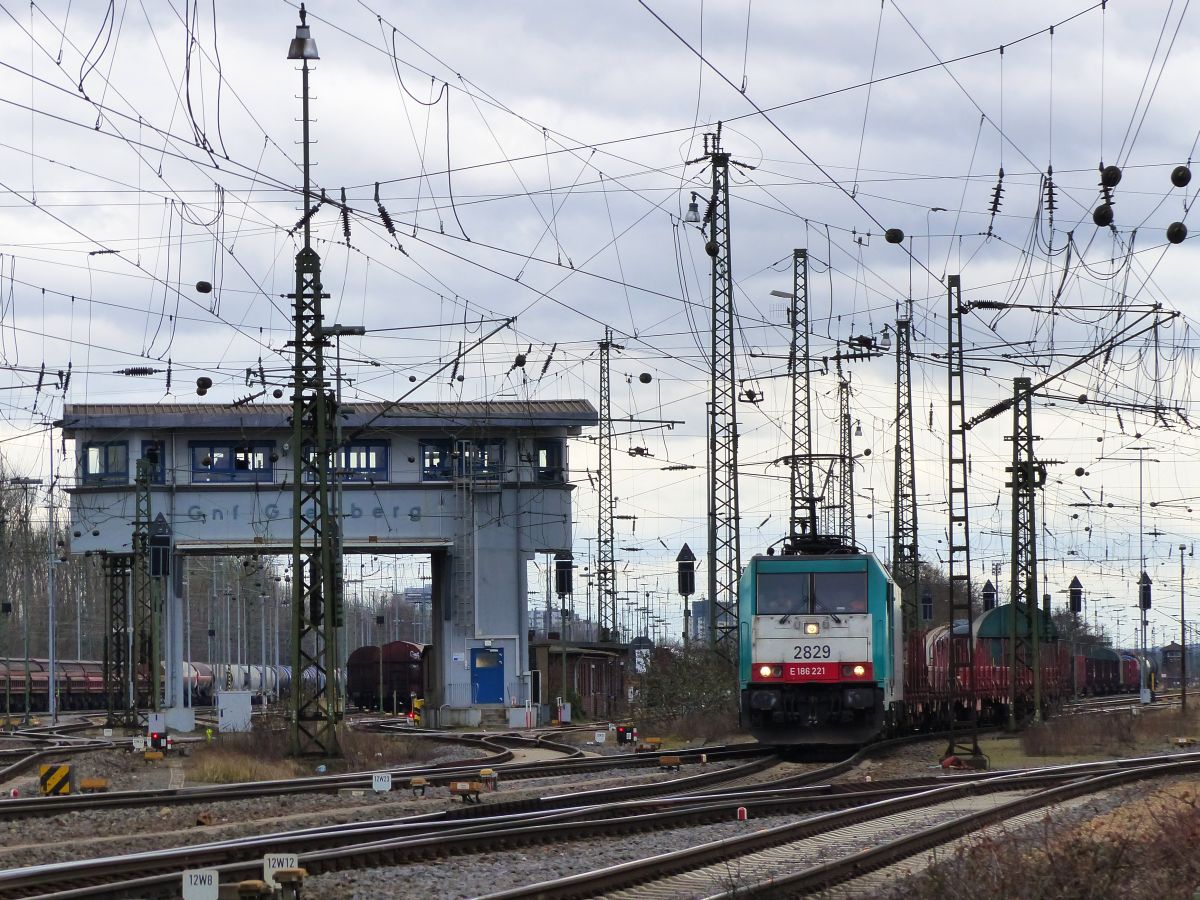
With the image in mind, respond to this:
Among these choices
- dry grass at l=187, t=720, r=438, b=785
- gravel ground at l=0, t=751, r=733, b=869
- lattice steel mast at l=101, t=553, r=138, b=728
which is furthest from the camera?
lattice steel mast at l=101, t=553, r=138, b=728

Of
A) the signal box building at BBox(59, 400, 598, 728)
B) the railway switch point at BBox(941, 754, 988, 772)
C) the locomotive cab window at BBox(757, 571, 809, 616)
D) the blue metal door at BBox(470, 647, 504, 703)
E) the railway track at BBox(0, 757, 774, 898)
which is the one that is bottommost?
the blue metal door at BBox(470, 647, 504, 703)

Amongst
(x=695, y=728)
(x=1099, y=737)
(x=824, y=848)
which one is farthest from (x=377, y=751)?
(x=824, y=848)

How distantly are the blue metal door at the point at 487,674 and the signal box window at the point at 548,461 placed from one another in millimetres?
6002

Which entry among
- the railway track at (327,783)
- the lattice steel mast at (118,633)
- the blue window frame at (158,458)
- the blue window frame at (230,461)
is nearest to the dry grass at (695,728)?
the railway track at (327,783)

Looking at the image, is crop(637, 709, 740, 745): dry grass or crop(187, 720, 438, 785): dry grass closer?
crop(187, 720, 438, 785): dry grass

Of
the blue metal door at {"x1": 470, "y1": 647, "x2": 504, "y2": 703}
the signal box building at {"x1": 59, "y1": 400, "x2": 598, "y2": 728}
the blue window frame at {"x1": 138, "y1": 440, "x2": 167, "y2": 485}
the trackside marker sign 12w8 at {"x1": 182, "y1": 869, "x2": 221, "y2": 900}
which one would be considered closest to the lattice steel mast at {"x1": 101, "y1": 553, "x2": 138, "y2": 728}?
the signal box building at {"x1": 59, "y1": 400, "x2": 598, "y2": 728}

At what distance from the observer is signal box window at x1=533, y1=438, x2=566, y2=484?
2243 inches

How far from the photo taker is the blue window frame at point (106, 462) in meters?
56.8

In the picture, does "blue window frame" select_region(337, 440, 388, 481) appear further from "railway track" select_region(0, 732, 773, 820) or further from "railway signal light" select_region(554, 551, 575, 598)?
"railway track" select_region(0, 732, 773, 820)

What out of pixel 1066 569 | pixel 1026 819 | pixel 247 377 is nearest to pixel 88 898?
pixel 1026 819

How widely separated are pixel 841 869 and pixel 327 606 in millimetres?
16803

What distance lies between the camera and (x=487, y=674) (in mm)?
56625

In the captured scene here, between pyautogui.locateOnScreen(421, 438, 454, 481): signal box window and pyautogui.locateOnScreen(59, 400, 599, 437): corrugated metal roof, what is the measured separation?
0.91 metres

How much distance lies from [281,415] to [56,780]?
32133mm
